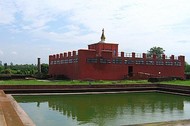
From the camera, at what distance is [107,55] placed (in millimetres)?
30656

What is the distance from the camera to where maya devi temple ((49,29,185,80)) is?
29672 millimetres

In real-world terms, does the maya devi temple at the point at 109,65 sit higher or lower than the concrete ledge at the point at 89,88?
higher

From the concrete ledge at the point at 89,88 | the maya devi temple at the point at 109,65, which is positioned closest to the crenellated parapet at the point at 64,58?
the maya devi temple at the point at 109,65

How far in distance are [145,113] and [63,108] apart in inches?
155

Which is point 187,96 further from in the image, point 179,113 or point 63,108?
point 63,108

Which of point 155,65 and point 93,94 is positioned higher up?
point 155,65

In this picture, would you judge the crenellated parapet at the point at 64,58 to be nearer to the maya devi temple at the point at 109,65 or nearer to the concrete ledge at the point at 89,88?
the maya devi temple at the point at 109,65

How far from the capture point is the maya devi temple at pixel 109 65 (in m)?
29.7

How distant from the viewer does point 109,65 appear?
30766mm

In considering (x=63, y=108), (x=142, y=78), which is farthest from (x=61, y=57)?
(x=63, y=108)

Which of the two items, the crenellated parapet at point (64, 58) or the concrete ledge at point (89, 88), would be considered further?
the crenellated parapet at point (64, 58)

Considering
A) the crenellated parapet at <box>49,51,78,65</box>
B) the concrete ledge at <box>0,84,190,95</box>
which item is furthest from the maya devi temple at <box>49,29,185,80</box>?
the concrete ledge at <box>0,84,190,95</box>

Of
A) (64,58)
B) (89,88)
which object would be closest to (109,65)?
(64,58)

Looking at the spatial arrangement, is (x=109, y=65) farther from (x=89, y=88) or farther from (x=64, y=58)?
(x=89, y=88)
